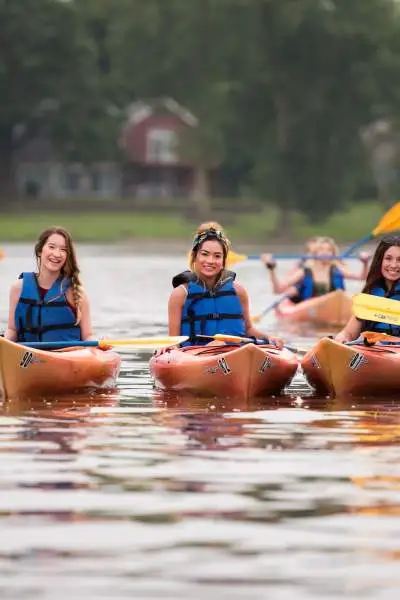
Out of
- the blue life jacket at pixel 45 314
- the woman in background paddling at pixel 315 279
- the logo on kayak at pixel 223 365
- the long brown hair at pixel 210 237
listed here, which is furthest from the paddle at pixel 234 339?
the woman in background paddling at pixel 315 279

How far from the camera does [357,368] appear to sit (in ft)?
44.6

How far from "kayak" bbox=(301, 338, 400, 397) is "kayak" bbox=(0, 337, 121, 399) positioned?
146 cm

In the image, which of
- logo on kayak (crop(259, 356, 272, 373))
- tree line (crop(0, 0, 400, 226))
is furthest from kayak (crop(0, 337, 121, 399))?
tree line (crop(0, 0, 400, 226))

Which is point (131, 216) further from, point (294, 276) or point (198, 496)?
point (198, 496)

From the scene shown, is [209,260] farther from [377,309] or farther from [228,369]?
[377,309]

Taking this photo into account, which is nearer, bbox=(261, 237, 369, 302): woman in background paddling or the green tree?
bbox=(261, 237, 369, 302): woman in background paddling

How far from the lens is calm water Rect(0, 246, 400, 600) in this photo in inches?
294

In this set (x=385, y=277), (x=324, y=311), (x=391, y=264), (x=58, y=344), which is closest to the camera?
(x=58, y=344)

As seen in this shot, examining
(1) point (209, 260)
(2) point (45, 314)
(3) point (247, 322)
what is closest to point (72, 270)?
(2) point (45, 314)

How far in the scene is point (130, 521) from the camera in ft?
27.8

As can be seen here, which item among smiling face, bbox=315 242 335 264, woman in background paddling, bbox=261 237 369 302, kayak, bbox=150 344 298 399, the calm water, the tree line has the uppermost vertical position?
the tree line

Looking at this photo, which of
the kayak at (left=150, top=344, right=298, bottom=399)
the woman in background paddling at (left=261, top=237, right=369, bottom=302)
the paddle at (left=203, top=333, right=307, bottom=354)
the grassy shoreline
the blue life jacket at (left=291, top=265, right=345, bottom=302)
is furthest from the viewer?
the grassy shoreline

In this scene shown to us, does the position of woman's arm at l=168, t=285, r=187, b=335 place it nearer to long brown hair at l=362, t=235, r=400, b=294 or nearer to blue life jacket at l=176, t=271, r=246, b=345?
blue life jacket at l=176, t=271, r=246, b=345

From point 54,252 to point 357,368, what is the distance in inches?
83.0
